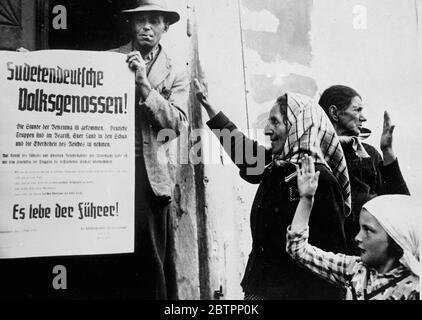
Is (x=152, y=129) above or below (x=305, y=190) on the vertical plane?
above

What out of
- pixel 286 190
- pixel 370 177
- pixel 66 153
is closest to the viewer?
pixel 66 153

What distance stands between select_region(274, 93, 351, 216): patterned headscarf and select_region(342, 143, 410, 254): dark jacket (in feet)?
0.14

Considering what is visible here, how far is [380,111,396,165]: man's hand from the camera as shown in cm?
302

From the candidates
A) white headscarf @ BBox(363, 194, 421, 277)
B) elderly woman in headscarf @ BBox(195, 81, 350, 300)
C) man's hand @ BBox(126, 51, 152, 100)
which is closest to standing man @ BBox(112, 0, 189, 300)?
man's hand @ BBox(126, 51, 152, 100)

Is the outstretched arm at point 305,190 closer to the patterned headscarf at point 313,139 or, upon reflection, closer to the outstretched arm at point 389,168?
the patterned headscarf at point 313,139

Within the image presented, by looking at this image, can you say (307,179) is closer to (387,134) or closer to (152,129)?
(387,134)

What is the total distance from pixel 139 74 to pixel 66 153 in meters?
0.57

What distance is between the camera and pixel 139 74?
282 centimetres

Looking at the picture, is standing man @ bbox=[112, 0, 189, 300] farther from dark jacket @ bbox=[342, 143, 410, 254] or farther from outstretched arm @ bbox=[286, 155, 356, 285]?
dark jacket @ bbox=[342, 143, 410, 254]

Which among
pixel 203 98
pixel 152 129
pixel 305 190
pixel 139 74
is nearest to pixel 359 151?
pixel 305 190

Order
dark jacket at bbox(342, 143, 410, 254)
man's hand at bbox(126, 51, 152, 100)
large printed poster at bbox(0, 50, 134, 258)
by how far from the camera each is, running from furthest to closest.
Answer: dark jacket at bbox(342, 143, 410, 254)
man's hand at bbox(126, 51, 152, 100)
large printed poster at bbox(0, 50, 134, 258)

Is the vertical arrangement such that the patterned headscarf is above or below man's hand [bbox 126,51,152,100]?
below
